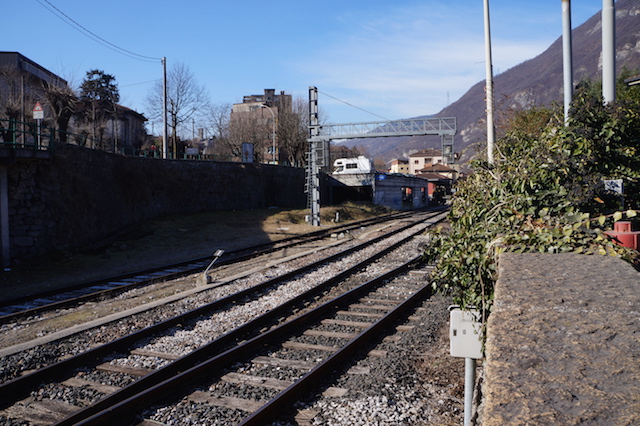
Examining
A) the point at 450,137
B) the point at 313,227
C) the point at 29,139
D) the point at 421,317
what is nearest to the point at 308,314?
the point at 421,317

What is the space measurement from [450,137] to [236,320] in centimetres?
2188

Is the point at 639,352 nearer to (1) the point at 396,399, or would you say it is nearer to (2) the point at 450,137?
(1) the point at 396,399

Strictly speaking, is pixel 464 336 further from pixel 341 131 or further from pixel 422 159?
pixel 422 159

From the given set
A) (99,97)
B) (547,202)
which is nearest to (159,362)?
(547,202)

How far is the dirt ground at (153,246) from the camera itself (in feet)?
48.7

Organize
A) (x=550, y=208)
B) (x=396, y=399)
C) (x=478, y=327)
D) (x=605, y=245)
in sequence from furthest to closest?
(x=550, y=208) → (x=396, y=399) → (x=605, y=245) → (x=478, y=327)

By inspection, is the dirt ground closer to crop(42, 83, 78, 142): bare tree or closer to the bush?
the bush

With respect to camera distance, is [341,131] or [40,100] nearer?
[341,131]

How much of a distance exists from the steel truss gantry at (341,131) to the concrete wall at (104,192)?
851 cm

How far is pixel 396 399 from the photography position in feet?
18.0

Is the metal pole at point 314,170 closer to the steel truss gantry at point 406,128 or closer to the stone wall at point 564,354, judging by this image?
the steel truss gantry at point 406,128

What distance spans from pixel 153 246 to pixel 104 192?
16.2ft

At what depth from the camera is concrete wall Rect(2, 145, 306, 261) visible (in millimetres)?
17516

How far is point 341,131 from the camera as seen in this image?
30.9 m
